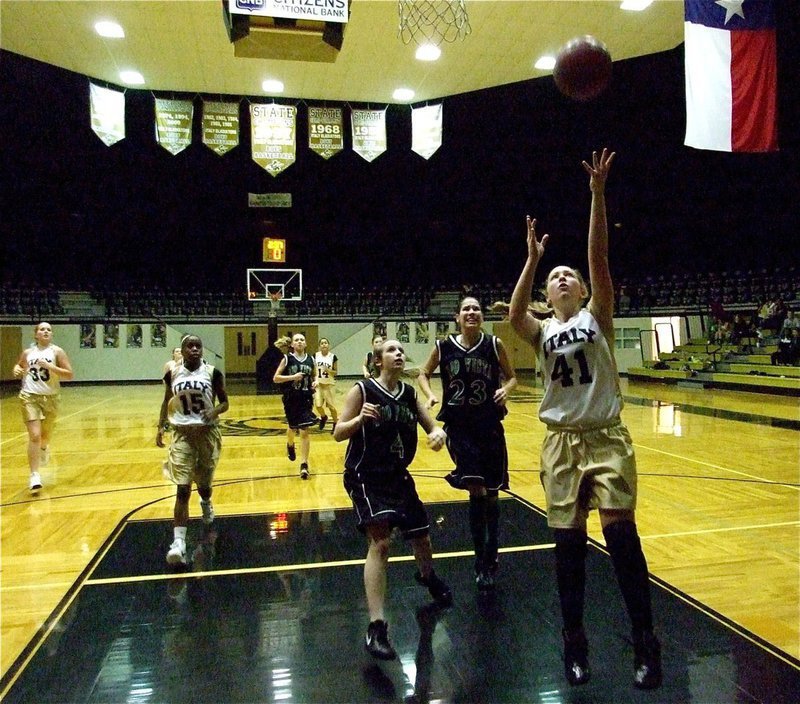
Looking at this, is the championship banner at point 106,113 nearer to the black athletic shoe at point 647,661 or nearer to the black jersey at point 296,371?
the black jersey at point 296,371

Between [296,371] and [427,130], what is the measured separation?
912 cm

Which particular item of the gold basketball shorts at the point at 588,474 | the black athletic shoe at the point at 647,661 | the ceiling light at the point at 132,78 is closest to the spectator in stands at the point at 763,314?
the gold basketball shorts at the point at 588,474

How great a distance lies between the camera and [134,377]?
73.9 ft

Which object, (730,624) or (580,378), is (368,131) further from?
(730,624)

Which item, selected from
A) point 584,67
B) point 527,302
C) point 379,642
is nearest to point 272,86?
point 584,67

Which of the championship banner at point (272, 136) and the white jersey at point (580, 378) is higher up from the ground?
the championship banner at point (272, 136)

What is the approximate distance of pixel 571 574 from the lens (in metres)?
2.63

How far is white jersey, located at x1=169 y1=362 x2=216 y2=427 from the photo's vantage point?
4488 mm

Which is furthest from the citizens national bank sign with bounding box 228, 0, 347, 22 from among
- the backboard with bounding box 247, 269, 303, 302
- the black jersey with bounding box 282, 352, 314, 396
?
the backboard with bounding box 247, 269, 303, 302

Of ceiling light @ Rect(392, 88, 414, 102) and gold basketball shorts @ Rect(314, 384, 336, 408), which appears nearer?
gold basketball shorts @ Rect(314, 384, 336, 408)

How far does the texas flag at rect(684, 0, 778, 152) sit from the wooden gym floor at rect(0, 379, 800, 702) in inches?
154

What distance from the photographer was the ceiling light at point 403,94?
1648cm

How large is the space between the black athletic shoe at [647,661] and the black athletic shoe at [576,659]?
0.21 metres

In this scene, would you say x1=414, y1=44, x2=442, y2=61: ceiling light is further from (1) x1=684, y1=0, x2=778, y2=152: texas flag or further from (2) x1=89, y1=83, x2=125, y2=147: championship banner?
(1) x1=684, y1=0, x2=778, y2=152: texas flag
